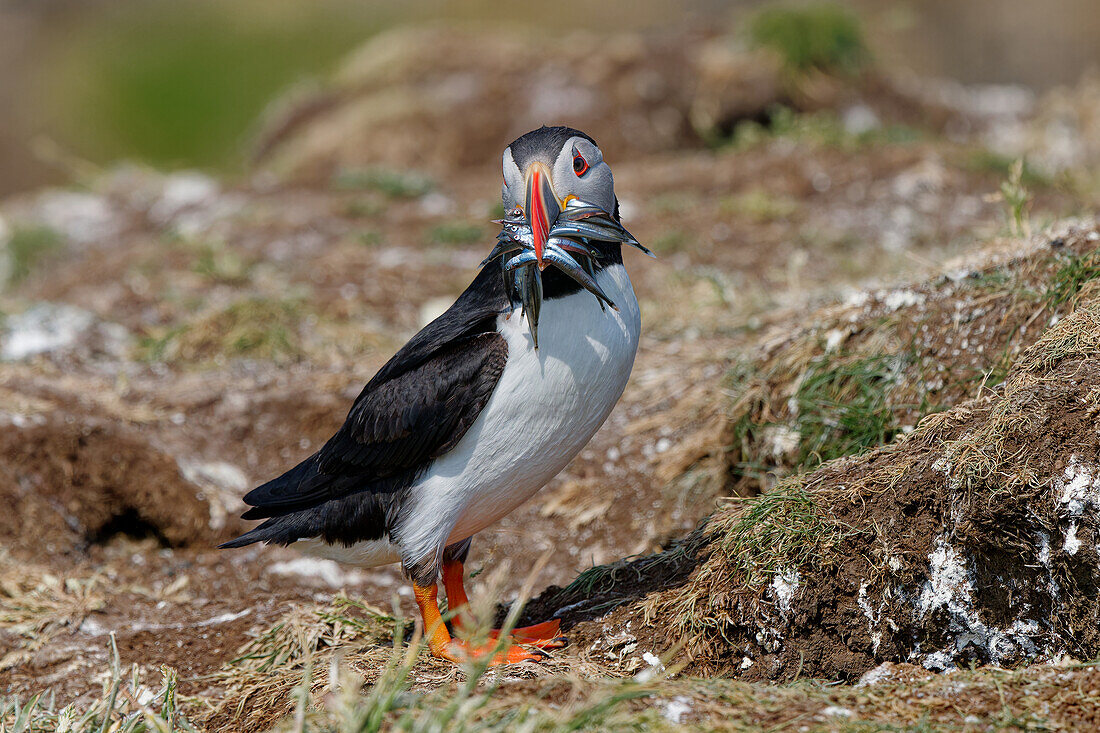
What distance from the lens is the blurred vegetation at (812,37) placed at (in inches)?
466

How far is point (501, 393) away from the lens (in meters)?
3.16

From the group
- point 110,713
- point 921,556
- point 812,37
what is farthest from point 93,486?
point 812,37

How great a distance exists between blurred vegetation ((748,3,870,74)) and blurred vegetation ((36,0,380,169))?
457 inches

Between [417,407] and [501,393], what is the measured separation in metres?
0.30

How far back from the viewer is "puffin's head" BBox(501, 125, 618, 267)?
3.02 metres

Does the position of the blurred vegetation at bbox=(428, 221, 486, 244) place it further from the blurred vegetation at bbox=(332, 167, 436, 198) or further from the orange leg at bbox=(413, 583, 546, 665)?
the orange leg at bbox=(413, 583, 546, 665)

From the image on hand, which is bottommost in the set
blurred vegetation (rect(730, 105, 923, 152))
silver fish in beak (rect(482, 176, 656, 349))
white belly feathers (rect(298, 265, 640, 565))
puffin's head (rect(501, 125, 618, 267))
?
white belly feathers (rect(298, 265, 640, 565))

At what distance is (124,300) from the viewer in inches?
314

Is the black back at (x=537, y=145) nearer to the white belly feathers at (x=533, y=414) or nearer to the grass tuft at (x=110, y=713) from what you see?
the white belly feathers at (x=533, y=414)

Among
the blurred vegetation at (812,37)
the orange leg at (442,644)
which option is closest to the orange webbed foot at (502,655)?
the orange leg at (442,644)

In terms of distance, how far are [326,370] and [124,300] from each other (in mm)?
2695

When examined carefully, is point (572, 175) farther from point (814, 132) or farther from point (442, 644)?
point (814, 132)

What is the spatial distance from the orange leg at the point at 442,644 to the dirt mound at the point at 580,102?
8.88 metres

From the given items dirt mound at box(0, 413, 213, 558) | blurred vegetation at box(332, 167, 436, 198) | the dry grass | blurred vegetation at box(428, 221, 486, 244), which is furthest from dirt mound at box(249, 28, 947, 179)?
the dry grass
